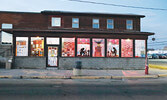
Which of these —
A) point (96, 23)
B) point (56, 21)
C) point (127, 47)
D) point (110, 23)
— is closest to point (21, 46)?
point (56, 21)

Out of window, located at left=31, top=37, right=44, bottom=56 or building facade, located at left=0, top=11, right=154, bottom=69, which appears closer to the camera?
building facade, located at left=0, top=11, right=154, bottom=69

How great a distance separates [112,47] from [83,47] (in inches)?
132

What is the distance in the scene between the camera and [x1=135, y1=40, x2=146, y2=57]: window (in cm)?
1783

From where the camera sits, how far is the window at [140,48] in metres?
17.8

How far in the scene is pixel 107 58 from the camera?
56.7 ft

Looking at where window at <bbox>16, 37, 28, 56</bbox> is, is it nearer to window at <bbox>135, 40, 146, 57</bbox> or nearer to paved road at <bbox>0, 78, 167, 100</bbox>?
paved road at <bbox>0, 78, 167, 100</bbox>

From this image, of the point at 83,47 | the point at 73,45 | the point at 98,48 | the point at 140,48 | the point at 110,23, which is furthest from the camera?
the point at 110,23

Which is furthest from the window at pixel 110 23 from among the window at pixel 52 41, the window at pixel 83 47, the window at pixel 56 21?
the window at pixel 52 41

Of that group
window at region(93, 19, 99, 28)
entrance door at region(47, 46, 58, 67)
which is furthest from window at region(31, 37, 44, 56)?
window at region(93, 19, 99, 28)

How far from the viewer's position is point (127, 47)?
1780 cm

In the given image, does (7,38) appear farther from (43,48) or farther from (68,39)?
(68,39)

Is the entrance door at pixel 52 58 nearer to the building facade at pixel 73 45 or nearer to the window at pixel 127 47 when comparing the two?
the building facade at pixel 73 45

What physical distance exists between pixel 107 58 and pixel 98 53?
116cm

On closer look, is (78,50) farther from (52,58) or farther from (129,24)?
(129,24)
